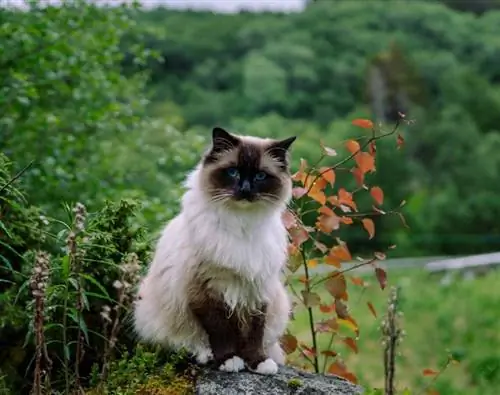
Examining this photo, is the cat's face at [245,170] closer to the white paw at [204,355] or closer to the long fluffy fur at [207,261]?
the long fluffy fur at [207,261]

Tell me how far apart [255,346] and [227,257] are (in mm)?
408

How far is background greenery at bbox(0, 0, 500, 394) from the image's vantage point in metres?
4.69

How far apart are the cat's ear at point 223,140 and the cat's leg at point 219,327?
526 millimetres

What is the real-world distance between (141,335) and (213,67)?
71.6 feet

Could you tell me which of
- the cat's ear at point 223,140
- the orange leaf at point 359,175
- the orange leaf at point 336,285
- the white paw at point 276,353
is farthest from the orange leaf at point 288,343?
the cat's ear at point 223,140

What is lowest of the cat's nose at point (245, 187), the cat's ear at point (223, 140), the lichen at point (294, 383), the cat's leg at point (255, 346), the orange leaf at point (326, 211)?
the lichen at point (294, 383)

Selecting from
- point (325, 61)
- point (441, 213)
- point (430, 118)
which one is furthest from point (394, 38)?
point (441, 213)

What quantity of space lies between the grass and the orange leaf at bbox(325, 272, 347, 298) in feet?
8.91

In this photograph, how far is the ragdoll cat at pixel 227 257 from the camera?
2878 mm

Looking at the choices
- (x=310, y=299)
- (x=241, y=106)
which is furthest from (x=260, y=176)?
(x=241, y=106)

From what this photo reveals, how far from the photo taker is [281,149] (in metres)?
2.98

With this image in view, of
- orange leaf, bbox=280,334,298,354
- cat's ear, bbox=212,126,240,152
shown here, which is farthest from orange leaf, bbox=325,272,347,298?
cat's ear, bbox=212,126,240,152

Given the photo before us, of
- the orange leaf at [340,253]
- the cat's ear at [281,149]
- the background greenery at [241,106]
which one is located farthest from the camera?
the background greenery at [241,106]

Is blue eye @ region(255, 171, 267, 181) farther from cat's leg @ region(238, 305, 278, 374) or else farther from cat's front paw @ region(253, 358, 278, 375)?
cat's front paw @ region(253, 358, 278, 375)
